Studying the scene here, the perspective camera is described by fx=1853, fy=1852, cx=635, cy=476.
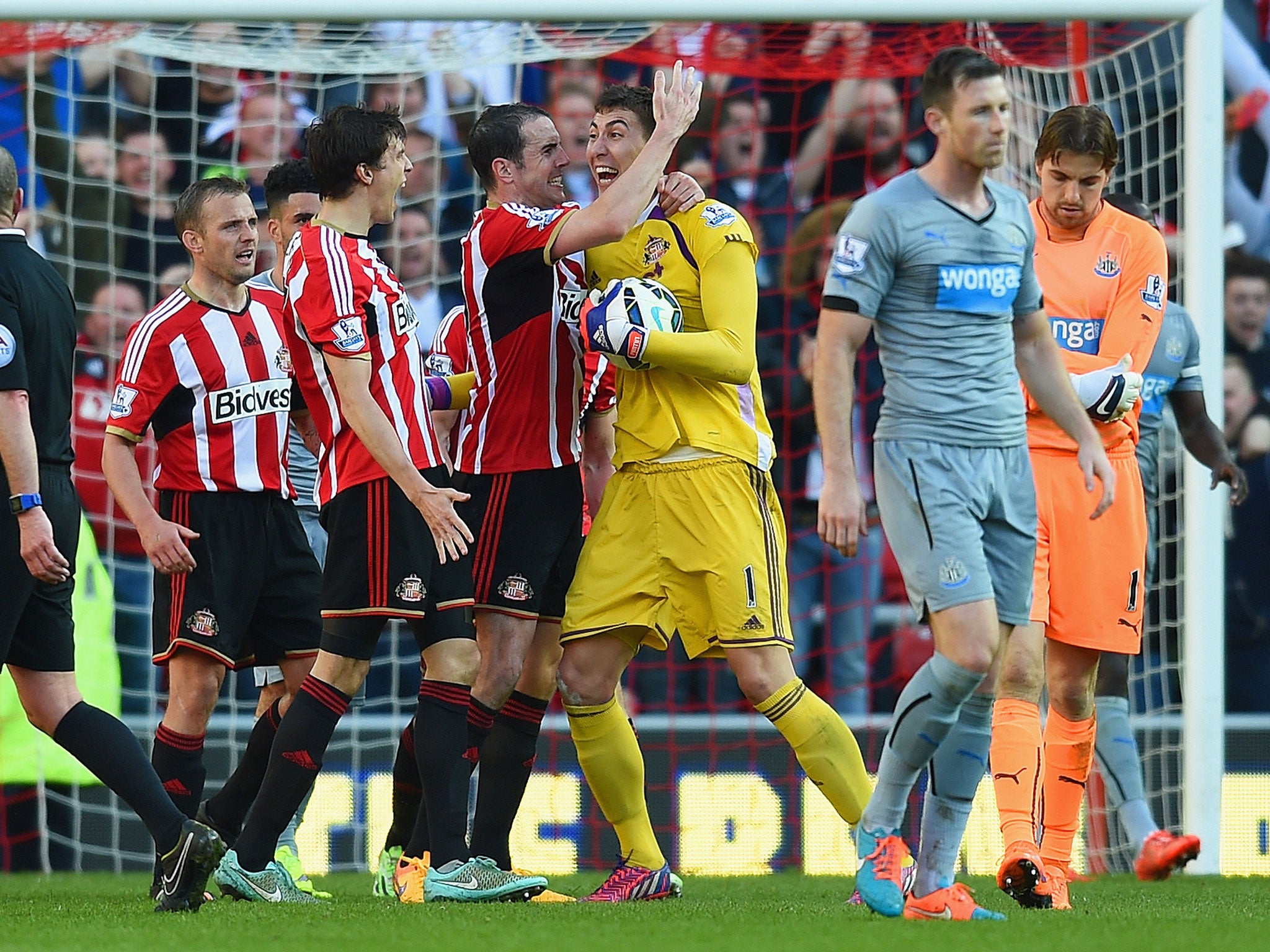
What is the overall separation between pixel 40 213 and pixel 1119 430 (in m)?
5.13

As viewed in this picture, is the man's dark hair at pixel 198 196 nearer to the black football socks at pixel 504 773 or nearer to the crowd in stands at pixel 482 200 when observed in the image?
the black football socks at pixel 504 773

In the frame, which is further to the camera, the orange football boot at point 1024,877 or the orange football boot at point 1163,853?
the orange football boot at point 1163,853

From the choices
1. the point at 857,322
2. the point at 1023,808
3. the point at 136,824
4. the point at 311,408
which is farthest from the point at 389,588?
the point at 136,824

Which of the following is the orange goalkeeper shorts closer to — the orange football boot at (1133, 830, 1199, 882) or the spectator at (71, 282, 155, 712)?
the orange football boot at (1133, 830, 1199, 882)

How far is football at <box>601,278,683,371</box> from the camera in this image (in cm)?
482

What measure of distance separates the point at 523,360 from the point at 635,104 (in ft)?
2.55

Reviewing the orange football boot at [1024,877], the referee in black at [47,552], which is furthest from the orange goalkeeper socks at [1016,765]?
the referee in black at [47,552]

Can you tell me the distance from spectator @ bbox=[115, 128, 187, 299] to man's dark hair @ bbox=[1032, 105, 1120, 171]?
13.8ft

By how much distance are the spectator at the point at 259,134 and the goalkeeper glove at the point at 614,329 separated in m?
3.85

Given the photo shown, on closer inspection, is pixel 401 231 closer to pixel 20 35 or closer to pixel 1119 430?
pixel 20 35

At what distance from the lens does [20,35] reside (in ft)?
24.1

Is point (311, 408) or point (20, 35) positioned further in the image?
point (20, 35)

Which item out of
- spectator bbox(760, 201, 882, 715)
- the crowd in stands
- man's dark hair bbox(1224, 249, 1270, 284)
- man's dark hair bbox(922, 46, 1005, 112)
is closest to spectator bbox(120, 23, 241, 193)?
the crowd in stands

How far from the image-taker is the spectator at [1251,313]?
9.56 m
